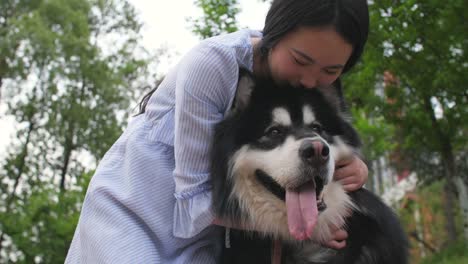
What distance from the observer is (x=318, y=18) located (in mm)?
2588

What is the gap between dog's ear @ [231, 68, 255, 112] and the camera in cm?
289

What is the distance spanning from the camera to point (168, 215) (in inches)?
109

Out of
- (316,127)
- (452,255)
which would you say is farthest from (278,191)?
(452,255)

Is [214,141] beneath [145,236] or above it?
above

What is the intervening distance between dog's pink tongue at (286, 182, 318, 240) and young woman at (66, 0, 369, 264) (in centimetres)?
34

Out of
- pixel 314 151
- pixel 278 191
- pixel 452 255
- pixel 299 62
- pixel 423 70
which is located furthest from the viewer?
pixel 452 255

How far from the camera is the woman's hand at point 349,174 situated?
2932mm

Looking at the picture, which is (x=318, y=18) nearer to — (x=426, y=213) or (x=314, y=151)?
(x=314, y=151)

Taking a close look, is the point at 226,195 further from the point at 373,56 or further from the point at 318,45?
the point at 373,56

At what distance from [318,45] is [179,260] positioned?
1308mm

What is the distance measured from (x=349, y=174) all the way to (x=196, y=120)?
938mm

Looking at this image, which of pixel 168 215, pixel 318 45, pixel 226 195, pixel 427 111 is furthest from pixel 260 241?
pixel 427 111

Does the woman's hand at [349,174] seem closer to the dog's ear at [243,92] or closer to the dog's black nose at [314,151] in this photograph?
the dog's black nose at [314,151]

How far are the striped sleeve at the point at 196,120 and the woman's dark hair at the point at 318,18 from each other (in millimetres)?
281
